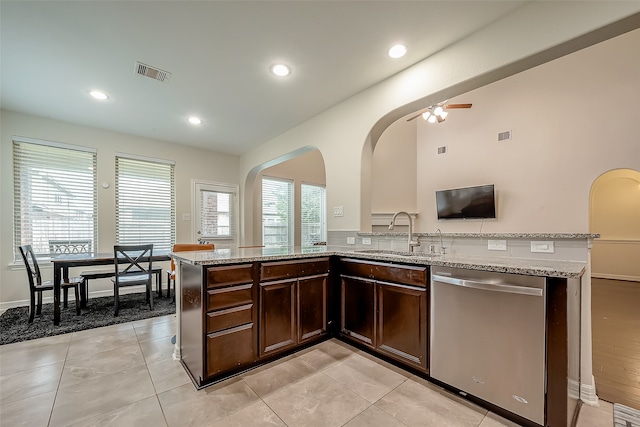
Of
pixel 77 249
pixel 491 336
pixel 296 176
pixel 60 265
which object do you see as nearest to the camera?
pixel 491 336

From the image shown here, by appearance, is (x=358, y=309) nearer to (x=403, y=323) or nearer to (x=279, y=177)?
(x=403, y=323)

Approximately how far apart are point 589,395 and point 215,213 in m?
5.62

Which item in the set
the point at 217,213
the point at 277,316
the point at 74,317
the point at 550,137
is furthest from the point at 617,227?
the point at 74,317

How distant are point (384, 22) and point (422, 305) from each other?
2200 mm

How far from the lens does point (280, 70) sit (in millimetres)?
2645

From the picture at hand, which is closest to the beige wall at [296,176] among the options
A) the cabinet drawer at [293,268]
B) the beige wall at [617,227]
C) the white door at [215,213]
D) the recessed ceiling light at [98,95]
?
the white door at [215,213]

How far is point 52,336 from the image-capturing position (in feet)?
8.70

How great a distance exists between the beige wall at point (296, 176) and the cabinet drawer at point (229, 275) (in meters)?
3.68

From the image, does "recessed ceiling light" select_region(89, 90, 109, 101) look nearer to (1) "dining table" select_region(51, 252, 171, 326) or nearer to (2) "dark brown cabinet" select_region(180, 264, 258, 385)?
(1) "dining table" select_region(51, 252, 171, 326)

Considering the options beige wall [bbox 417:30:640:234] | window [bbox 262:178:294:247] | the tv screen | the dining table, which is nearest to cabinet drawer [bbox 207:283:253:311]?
the dining table

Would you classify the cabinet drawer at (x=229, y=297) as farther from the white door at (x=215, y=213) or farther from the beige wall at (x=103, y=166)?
the beige wall at (x=103, y=166)

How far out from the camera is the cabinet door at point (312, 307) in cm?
232

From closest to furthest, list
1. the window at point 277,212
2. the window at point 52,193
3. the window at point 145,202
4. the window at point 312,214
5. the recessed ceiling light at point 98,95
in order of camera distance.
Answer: the recessed ceiling light at point 98,95 < the window at point 52,193 < the window at point 145,202 < the window at point 277,212 < the window at point 312,214

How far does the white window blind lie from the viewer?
529 centimetres
